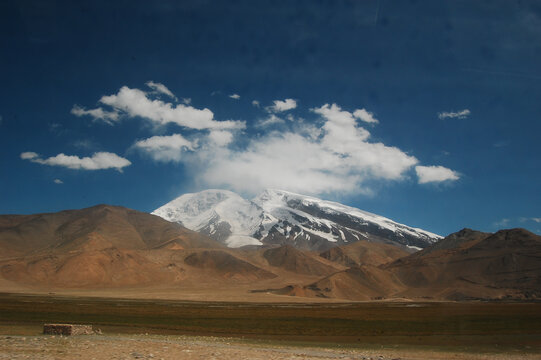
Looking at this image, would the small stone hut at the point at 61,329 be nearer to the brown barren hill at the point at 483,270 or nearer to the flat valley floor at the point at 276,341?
the flat valley floor at the point at 276,341

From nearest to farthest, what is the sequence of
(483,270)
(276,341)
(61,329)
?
(61,329) < (276,341) < (483,270)

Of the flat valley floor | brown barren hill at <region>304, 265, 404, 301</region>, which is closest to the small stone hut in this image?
the flat valley floor

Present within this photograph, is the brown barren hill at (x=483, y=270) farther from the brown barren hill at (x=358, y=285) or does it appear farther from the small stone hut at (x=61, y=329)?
the small stone hut at (x=61, y=329)

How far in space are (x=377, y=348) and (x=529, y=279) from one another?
13586 centimetres

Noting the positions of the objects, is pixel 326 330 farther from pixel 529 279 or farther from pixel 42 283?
pixel 42 283

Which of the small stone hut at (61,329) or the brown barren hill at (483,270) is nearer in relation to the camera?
the small stone hut at (61,329)

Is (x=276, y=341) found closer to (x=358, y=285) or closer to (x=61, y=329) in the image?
(x=61, y=329)

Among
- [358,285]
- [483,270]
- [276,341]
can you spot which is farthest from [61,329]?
[483,270]

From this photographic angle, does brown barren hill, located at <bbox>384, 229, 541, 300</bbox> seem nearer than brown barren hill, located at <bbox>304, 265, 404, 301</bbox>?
Yes

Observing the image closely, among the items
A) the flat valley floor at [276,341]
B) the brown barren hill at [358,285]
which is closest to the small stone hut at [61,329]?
the flat valley floor at [276,341]

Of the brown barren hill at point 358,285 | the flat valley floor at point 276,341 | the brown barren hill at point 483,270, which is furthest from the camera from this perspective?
the brown barren hill at point 358,285

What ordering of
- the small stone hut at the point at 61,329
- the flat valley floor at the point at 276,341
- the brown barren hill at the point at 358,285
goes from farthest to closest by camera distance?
the brown barren hill at the point at 358,285 < the small stone hut at the point at 61,329 < the flat valley floor at the point at 276,341

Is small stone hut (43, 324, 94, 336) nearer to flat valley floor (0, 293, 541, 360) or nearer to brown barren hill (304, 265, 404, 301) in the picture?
flat valley floor (0, 293, 541, 360)

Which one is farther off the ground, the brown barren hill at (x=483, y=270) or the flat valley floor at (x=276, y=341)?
the brown barren hill at (x=483, y=270)
